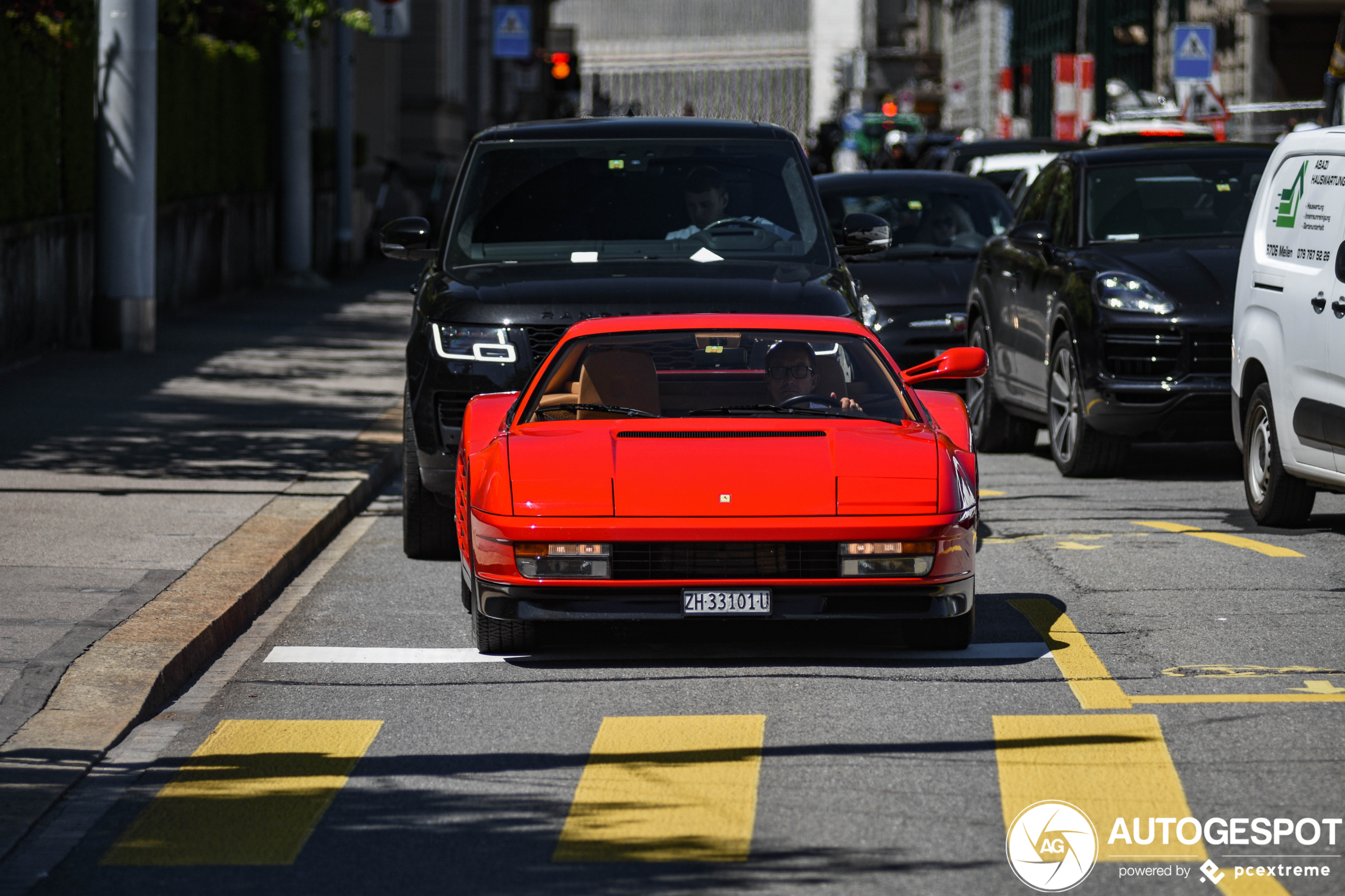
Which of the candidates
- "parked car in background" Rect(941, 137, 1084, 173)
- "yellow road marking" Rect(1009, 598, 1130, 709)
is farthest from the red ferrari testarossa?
"parked car in background" Rect(941, 137, 1084, 173)

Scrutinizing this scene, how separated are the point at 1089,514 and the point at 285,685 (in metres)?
5.19

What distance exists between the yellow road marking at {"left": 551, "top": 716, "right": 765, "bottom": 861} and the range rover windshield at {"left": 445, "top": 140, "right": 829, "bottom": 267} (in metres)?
4.28

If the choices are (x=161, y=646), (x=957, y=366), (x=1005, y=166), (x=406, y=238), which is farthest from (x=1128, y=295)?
(x=1005, y=166)

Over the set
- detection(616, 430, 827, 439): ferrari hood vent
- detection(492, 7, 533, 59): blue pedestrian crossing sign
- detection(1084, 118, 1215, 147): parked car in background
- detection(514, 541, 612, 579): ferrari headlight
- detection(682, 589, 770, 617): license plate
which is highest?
detection(492, 7, 533, 59): blue pedestrian crossing sign

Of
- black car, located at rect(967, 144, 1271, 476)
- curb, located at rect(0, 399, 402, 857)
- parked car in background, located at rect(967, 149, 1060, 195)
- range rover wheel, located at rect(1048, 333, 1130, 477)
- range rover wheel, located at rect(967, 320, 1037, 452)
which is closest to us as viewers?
curb, located at rect(0, 399, 402, 857)

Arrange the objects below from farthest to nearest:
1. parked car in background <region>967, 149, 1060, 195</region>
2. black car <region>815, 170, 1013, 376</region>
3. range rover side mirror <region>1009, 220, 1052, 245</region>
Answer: parked car in background <region>967, 149, 1060, 195</region> < black car <region>815, 170, 1013, 376</region> < range rover side mirror <region>1009, 220, 1052, 245</region>

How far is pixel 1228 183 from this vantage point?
44.9 feet

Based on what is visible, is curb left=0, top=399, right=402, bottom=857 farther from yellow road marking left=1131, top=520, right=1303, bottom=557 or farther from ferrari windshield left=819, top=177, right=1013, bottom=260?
ferrari windshield left=819, top=177, right=1013, bottom=260

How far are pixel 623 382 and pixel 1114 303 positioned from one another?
5005 millimetres

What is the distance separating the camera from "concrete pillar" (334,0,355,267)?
105 feet

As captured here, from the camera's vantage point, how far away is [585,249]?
10.8 m

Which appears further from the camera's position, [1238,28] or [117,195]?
[1238,28]

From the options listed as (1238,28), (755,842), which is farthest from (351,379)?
(1238,28)

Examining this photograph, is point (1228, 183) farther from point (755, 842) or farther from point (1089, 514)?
point (755, 842)
